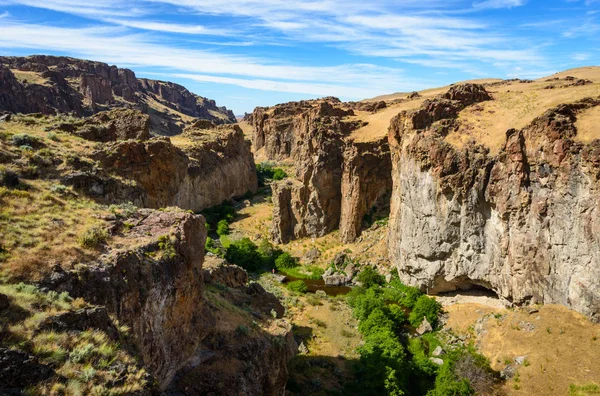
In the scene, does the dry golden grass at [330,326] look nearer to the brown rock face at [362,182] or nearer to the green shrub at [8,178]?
the brown rock face at [362,182]

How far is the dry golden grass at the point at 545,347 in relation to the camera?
25906mm

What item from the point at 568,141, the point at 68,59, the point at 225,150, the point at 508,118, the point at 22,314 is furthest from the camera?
the point at 68,59

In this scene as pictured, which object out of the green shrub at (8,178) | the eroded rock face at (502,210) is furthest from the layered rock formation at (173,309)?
the eroded rock face at (502,210)

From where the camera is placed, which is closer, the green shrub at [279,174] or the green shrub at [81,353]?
the green shrub at [81,353]

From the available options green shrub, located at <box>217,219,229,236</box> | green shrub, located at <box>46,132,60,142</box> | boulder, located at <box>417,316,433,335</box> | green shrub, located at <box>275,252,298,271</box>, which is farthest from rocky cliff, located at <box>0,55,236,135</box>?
boulder, located at <box>417,316,433,335</box>

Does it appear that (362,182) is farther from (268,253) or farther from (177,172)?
(177,172)

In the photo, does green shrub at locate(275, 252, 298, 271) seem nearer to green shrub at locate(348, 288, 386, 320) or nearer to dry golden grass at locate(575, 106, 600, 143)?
green shrub at locate(348, 288, 386, 320)

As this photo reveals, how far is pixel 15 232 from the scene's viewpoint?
1344 centimetres

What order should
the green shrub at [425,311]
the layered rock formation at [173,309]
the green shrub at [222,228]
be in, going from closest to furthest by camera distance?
1. the layered rock formation at [173,309]
2. the green shrub at [425,311]
3. the green shrub at [222,228]

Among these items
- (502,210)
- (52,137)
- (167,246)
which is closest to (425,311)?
(502,210)

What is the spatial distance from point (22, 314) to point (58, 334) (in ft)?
3.70

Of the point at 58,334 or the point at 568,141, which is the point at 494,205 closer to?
the point at 568,141

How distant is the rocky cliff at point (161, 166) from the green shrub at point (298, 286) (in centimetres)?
1730

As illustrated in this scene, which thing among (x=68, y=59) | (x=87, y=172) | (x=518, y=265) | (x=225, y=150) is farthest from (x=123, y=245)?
(x=68, y=59)
